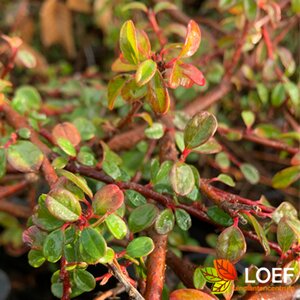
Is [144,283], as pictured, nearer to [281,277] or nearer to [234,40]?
[281,277]

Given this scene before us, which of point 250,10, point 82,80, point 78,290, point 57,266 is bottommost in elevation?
point 57,266

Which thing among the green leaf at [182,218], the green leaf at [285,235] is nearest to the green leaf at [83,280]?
the green leaf at [182,218]

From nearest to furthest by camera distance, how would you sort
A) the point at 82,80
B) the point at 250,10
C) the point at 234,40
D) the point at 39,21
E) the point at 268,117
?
the point at 250,10
the point at 234,40
the point at 268,117
the point at 82,80
the point at 39,21

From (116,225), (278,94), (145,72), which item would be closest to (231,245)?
(116,225)

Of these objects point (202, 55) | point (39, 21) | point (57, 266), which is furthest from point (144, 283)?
point (39, 21)

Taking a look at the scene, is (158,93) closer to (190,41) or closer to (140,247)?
(190,41)

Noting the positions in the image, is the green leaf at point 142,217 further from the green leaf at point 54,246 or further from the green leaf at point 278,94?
the green leaf at point 278,94
